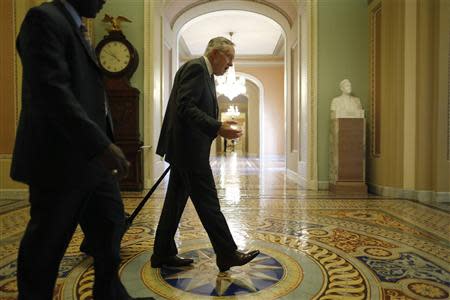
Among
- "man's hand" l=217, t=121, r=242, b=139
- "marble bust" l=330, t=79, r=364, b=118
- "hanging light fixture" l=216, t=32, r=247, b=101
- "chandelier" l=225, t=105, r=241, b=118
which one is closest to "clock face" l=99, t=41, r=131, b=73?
"marble bust" l=330, t=79, r=364, b=118

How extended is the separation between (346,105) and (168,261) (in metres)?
4.16

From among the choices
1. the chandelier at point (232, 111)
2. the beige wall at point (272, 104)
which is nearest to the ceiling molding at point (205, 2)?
the beige wall at point (272, 104)

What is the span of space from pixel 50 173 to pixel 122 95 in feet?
14.8

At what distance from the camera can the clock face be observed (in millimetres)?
5441

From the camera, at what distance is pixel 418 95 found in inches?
186

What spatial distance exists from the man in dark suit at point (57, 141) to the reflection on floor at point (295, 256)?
2.36ft

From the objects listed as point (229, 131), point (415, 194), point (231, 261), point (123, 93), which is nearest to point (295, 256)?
point (231, 261)

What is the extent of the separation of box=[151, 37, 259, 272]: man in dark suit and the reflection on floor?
0.21 metres

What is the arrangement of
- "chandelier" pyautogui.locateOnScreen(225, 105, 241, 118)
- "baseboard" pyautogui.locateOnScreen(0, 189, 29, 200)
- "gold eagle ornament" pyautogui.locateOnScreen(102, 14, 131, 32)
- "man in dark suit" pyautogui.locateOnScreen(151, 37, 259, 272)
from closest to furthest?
"man in dark suit" pyautogui.locateOnScreen(151, 37, 259, 272)
"baseboard" pyautogui.locateOnScreen(0, 189, 29, 200)
"gold eagle ornament" pyautogui.locateOnScreen(102, 14, 131, 32)
"chandelier" pyautogui.locateOnScreen(225, 105, 241, 118)

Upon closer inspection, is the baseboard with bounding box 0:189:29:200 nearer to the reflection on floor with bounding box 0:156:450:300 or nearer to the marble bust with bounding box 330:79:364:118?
the reflection on floor with bounding box 0:156:450:300

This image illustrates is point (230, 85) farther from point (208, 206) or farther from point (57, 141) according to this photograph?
point (57, 141)

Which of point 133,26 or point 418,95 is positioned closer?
point 418,95

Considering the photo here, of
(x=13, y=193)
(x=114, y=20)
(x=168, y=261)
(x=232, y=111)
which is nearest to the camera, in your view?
(x=168, y=261)

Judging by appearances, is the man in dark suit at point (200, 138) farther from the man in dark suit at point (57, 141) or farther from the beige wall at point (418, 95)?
the beige wall at point (418, 95)
